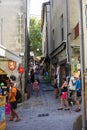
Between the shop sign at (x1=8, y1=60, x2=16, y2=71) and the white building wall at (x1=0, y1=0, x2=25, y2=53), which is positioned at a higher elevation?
the white building wall at (x1=0, y1=0, x2=25, y2=53)

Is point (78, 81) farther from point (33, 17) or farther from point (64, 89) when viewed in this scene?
point (33, 17)

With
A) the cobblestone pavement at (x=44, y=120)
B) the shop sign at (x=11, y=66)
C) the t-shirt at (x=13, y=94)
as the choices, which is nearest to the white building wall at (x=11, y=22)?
the shop sign at (x=11, y=66)

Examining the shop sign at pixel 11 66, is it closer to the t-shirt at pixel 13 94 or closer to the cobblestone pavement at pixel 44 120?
the cobblestone pavement at pixel 44 120

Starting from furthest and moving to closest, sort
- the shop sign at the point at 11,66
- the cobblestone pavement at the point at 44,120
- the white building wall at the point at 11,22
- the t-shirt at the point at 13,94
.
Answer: the white building wall at the point at 11,22 → the shop sign at the point at 11,66 → the t-shirt at the point at 13,94 → the cobblestone pavement at the point at 44,120

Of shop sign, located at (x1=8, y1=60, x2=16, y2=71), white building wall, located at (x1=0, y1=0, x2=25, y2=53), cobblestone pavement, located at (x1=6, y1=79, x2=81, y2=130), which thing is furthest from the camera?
white building wall, located at (x1=0, y1=0, x2=25, y2=53)

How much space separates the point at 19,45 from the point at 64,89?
5.13 m

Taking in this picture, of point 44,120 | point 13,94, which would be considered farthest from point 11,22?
point 44,120

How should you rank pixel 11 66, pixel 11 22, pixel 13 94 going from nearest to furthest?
pixel 13 94
pixel 11 66
pixel 11 22

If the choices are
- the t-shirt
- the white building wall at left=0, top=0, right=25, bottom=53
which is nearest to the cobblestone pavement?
the t-shirt

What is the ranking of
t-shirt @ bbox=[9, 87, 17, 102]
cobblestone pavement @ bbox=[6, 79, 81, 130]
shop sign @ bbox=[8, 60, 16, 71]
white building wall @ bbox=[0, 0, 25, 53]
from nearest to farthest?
1. cobblestone pavement @ bbox=[6, 79, 81, 130]
2. t-shirt @ bbox=[9, 87, 17, 102]
3. shop sign @ bbox=[8, 60, 16, 71]
4. white building wall @ bbox=[0, 0, 25, 53]

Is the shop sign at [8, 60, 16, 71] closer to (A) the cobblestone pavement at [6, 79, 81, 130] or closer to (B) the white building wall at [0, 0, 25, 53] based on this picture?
(B) the white building wall at [0, 0, 25, 53]

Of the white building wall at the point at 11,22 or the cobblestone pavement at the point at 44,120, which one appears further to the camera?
the white building wall at the point at 11,22

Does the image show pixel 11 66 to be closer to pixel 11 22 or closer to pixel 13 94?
pixel 11 22

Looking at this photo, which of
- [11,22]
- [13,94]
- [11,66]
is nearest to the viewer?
[13,94]
